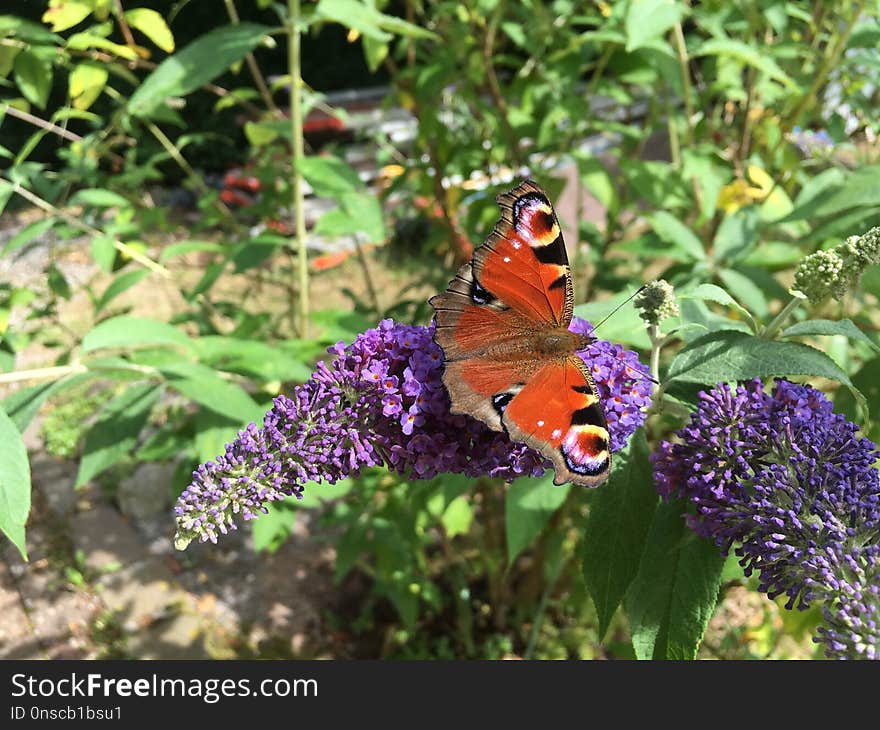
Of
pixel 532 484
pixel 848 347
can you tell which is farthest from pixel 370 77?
pixel 532 484

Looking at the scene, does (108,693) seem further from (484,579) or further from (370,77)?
(370,77)

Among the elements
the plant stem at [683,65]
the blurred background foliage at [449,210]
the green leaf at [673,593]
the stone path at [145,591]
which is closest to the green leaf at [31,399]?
the blurred background foliage at [449,210]

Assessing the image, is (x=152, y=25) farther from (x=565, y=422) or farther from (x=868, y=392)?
(x=868, y=392)

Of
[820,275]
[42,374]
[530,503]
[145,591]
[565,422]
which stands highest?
[820,275]

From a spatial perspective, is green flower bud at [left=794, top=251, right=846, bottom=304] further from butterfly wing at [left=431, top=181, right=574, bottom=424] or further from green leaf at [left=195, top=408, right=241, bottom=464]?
green leaf at [left=195, top=408, right=241, bottom=464]

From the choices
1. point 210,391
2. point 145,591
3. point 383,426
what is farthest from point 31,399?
point 145,591
